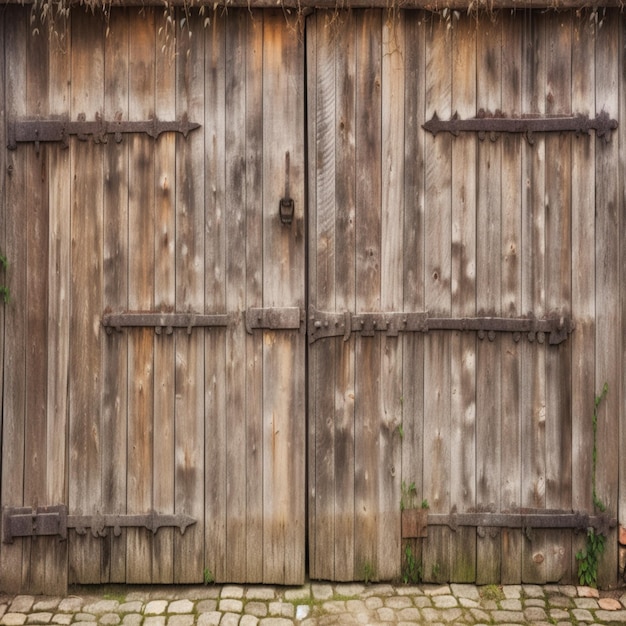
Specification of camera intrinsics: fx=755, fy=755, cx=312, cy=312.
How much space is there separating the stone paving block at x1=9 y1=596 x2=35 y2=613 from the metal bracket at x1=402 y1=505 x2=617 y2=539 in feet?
6.20

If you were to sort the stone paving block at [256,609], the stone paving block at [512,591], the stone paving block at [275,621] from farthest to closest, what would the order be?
the stone paving block at [512,591] → the stone paving block at [256,609] → the stone paving block at [275,621]

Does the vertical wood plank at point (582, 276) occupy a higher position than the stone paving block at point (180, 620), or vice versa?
the vertical wood plank at point (582, 276)

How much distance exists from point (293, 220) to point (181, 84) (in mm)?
884

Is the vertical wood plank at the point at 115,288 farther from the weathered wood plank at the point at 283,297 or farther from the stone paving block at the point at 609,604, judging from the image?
the stone paving block at the point at 609,604

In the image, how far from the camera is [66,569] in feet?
→ 12.6

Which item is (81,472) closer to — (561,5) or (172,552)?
(172,552)

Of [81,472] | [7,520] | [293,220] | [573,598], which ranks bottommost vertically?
[573,598]

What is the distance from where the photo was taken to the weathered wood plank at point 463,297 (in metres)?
3.82

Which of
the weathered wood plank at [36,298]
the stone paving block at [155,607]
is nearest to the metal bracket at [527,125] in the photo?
the weathered wood plank at [36,298]

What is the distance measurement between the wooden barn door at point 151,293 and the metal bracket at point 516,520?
0.74 meters

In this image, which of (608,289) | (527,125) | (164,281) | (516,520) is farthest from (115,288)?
(608,289)

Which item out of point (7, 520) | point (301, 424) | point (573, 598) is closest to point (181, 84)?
point (301, 424)

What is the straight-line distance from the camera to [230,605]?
12.1 ft

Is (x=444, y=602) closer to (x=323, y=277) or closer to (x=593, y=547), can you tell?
(x=593, y=547)
